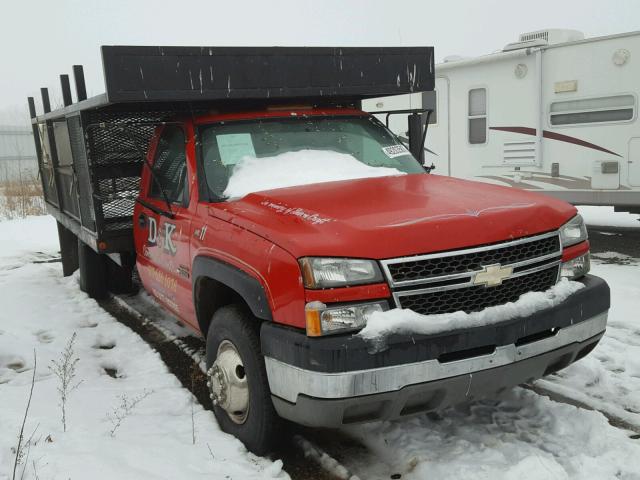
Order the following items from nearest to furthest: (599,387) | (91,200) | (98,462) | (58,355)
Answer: (98,462)
(599,387)
(58,355)
(91,200)

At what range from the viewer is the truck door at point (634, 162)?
25.9 ft

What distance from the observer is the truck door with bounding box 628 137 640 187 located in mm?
7887

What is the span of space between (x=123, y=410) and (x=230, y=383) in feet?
3.05

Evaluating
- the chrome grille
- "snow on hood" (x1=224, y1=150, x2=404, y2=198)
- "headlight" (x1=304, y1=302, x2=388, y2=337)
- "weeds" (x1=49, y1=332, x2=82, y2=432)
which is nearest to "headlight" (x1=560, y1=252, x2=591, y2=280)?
the chrome grille

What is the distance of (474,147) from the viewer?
9586 millimetres

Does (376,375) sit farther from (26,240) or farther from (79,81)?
(26,240)

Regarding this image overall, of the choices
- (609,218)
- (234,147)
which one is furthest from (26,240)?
(609,218)

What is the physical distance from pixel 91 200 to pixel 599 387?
4339 mm

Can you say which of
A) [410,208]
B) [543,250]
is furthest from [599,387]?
[410,208]

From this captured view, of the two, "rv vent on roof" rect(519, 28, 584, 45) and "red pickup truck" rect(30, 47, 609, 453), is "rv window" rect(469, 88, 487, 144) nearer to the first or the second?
"rv vent on roof" rect(519, 28, 584, 45)

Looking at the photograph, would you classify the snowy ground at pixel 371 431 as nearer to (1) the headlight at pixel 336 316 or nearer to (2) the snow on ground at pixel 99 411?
(2) the snow on ground at pixel 99 411

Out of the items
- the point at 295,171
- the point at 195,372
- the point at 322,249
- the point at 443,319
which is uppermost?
the point at 295,171

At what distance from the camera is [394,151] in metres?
4.58

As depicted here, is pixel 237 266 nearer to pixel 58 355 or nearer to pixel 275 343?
pixel 275 343
